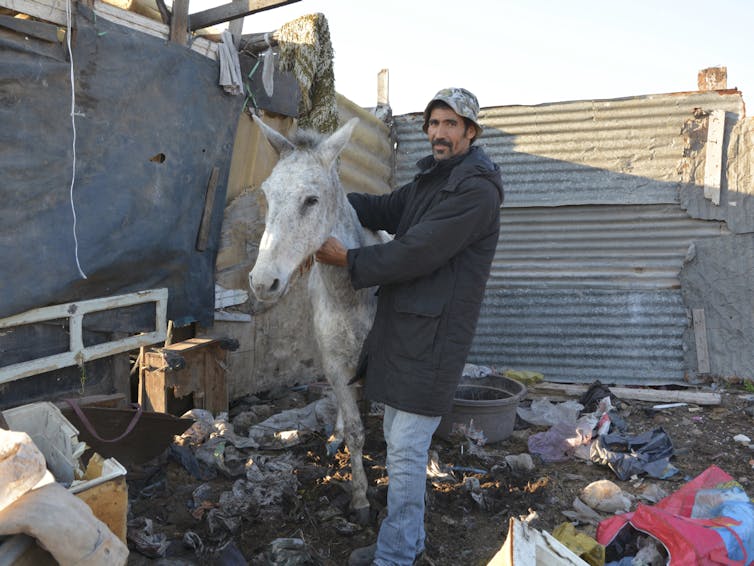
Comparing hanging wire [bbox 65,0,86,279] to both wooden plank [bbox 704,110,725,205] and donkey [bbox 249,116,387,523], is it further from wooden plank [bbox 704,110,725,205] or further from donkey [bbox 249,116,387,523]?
wooden plank [bbox 704,110,725,205]

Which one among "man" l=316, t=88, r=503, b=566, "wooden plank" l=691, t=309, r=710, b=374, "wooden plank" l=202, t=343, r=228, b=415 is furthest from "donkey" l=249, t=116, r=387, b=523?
"wooden plank" l=691, t=309, r=710, b=374

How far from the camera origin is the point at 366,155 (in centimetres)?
697

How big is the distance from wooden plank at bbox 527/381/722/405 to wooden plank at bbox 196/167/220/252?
3.95 m

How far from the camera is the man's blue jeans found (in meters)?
2.62

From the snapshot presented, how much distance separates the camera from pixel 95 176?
11.9ft

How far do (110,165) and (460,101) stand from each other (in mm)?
2470

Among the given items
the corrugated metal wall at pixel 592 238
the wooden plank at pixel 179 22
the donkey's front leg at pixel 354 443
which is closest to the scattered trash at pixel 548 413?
the corrugated metal wall at pixel 592 238

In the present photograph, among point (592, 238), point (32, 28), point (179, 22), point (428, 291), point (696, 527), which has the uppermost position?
point (179, 22)

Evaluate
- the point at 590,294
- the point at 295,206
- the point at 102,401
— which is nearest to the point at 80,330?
the point at 102,401

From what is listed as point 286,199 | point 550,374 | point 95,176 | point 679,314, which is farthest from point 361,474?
point 679,314

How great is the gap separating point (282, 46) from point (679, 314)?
17.9ft

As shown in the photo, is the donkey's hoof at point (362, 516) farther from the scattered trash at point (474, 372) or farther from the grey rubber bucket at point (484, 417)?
the scattered trash at point (474, 372)

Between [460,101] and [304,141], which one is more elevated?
[460,101]

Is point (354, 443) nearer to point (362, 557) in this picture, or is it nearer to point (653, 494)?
point (362, 557)
